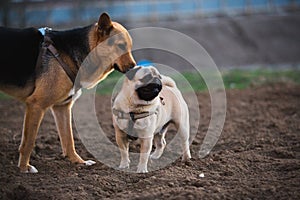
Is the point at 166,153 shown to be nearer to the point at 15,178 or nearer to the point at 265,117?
the point at 15,178

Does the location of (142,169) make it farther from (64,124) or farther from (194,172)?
→ (64,124)

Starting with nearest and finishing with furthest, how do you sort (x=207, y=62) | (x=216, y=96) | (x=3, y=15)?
(x=216, y=96)
(x=3, y=15)
(x=207, y=62)

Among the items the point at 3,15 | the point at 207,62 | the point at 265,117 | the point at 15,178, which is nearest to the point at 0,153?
the point at 15,178

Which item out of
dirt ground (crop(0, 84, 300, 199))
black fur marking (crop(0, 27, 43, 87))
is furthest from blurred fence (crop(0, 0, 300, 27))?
black fur marking (crop(0, 27, 43, 87))

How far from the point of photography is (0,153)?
23.0 feet

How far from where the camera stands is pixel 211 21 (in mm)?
21203

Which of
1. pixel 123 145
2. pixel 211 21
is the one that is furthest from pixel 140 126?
pixel 211 21

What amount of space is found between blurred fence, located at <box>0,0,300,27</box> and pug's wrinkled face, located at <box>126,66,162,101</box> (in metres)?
11.1

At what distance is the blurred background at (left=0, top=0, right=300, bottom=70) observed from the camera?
18.2m

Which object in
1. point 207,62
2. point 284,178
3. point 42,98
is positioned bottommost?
point 207,62

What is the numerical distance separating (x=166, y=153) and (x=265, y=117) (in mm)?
2749

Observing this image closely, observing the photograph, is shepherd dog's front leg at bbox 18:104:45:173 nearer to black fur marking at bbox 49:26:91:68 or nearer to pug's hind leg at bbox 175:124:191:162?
black fur marking at bbox 49:26:91:68

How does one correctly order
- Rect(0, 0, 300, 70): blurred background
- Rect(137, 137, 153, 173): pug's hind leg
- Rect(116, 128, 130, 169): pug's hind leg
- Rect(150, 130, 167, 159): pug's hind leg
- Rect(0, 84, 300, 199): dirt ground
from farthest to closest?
Rect(0, 0, 300, 70): blurred background < Rect(150, 130, 167, 159): pug's hind leg < Rect(116, 128, 130, 169): pug's hind leg < Rect(137, 137, 153, 173): pug's hind leg < Rect(0, 84, 300, 199): dirt ground

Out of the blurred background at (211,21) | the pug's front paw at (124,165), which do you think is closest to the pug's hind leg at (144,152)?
the pug's front paw at (124,165)
